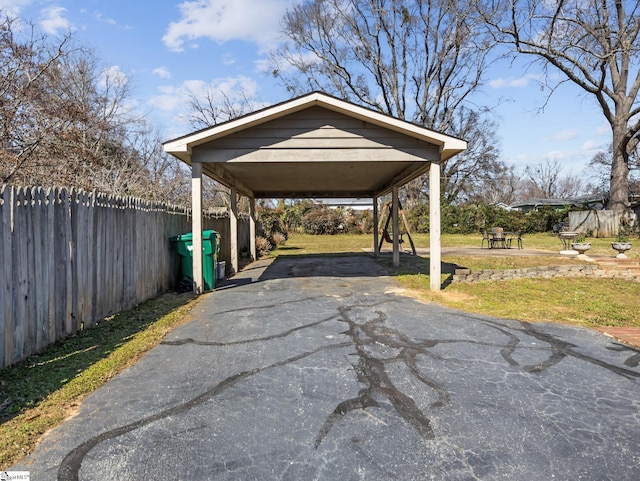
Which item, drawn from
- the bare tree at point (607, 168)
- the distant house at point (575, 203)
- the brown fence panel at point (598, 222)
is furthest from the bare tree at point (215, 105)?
the bare tree at point (607, 168)

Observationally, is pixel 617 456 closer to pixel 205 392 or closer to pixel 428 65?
pixel 205 392

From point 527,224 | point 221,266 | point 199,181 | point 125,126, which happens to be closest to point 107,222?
point 199,181

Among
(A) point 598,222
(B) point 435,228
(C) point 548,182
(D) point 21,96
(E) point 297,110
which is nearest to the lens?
(E) point 297,110

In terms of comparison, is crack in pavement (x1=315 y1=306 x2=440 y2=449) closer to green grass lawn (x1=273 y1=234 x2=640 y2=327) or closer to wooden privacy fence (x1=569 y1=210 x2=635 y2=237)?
green grass lawn (x1=273 y1=234 x2=640 y2=327)

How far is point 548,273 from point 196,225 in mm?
8373

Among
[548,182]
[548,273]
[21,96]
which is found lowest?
[548,273]

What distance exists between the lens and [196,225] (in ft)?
22.7

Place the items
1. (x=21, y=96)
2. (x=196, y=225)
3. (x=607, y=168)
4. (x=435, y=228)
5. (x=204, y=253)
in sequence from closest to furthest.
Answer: (x=196, y=225)
(x=435, y=228)
(x=204, y=253)
(x=21, y=96)
(x=607, y=168)

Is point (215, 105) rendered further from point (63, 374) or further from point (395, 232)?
point (63, 374)

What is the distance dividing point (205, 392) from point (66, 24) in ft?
38.6

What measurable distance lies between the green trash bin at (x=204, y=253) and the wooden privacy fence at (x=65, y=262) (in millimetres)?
→ 873

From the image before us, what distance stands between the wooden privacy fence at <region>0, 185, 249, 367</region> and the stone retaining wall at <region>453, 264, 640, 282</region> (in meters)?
6.82

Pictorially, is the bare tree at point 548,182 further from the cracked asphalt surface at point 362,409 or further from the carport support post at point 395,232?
the cracked asphalt surface at point 362,409

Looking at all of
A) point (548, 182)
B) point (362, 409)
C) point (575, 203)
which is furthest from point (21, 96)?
point (548, 182)
